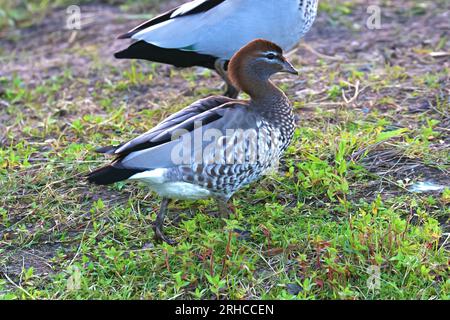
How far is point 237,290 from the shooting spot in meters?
3.45

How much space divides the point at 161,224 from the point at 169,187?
0.25 m

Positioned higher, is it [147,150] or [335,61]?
[147,150]

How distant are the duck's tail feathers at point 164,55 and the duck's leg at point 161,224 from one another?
4.23 feet

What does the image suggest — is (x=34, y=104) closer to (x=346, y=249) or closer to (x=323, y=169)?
(x=323, y=169)

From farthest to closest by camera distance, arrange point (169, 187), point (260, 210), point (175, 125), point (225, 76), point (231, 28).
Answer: point (225, 76), point (231, 28), point (260, 210), point (175, 125), point (169, 187)

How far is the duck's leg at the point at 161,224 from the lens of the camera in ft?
12.7

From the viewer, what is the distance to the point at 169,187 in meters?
3.76

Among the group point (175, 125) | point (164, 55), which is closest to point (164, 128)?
point (175, 125)

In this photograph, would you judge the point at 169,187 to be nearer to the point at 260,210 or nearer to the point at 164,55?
the point at 260,210

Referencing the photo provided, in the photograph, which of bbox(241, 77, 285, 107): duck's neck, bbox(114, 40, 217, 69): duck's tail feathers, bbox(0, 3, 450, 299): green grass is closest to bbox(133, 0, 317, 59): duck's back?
bbox(114, 40, 217, 69): duck's tail feathers

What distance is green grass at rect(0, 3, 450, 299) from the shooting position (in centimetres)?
352

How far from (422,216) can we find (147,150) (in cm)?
139
